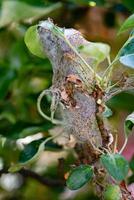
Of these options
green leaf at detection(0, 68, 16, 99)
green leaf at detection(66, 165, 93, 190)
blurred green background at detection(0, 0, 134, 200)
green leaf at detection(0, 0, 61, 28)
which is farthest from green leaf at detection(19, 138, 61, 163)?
green leaf at detection(0, 0, 61, 28)

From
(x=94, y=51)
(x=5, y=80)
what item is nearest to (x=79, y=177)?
(x=94, y=51)

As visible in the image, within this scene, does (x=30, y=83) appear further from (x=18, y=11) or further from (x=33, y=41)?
(x=33, y=41)

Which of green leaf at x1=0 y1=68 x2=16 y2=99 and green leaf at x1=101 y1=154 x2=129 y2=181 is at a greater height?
green leaf at x1=0 y1=68 x2=16 y2=99

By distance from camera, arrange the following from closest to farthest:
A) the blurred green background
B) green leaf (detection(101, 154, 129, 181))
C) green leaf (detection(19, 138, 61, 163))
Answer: green leaf (detection(101, 154, 129, 181)) → green leaf (detection(19, 138, 61, 163)) → the blurred green background

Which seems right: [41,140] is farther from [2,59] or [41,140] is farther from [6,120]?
[2,59]

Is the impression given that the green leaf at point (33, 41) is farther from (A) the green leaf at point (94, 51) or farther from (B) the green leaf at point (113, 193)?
(B) the green leaf at point (113, 193)

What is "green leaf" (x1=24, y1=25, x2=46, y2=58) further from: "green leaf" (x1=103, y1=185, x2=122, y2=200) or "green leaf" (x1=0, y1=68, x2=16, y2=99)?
"green leaf" (x1=0, y1=68, x2=16, y2=99)

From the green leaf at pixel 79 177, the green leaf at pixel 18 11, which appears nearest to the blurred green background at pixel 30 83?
the green leaf at pixel 18 11

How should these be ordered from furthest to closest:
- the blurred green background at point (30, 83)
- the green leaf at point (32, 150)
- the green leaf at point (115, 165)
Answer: the blurred green background at point (30, 83) < the green leaf at point (32, 150) < the green leaf at point (115, 165)
